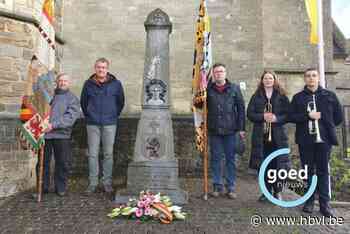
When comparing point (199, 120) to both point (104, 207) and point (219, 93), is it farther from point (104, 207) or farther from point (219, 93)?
point (104, 207)

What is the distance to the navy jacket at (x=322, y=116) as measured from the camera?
393 centimetres

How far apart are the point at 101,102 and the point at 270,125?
261cm

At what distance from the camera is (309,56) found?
36.7 feet

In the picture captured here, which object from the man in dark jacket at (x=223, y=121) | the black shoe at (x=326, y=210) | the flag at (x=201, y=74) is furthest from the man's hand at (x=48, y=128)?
the black shoe at (x=326, y=210)

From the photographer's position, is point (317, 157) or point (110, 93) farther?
point (110, 93)

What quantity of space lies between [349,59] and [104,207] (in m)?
16.5

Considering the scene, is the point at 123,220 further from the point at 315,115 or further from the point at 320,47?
the point at 320,47

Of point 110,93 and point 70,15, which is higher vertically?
point 70,15

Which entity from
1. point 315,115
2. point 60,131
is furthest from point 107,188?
point 315,115

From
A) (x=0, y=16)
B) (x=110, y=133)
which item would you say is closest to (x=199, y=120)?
(x=110, y=133)

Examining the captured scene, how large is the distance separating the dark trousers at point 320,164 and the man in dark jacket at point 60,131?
3491 mm

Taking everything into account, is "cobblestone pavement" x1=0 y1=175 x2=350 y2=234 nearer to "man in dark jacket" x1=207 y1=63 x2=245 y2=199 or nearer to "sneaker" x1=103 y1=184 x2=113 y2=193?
"sneaker" x1=103 y1=184 x2=113 y2=193

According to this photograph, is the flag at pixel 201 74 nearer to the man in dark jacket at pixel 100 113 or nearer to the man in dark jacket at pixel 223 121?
the man in dark jacket at pixel 223 121

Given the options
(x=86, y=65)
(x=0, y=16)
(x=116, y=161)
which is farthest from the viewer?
(x=86, y=65)
